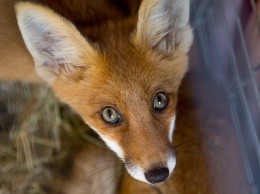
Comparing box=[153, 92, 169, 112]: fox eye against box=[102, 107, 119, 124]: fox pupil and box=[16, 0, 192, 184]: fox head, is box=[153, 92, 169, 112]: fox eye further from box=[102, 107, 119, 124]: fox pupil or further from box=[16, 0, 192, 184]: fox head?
box=[102, 107, 119, 124]: fox pupil

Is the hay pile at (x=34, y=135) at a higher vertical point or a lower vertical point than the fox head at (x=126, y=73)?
lower

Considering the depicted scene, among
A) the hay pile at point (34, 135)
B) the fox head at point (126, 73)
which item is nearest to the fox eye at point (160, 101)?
the fox head at point (126, 73)

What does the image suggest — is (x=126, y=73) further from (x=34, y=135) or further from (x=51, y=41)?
(x=34, y=135)

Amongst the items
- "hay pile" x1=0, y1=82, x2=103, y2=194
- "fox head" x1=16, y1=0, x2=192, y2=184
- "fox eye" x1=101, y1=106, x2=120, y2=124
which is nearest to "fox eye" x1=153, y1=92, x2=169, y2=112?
"fox head" x1=16, y1=0, x2=192, y2=184

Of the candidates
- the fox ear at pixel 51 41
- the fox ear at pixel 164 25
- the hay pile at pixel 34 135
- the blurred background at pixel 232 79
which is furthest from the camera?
the hay pile at pixel 34 135

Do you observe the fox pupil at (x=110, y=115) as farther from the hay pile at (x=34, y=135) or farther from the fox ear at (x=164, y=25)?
the hay pile at (x=34, y=135)

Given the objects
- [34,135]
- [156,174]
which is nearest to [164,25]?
[156,174]

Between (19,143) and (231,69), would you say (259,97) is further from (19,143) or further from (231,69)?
(19,143)
